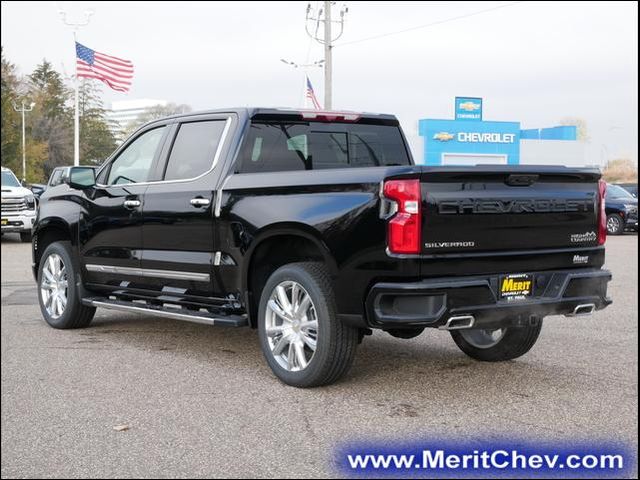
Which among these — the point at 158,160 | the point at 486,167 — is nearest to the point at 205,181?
the point at 158,160

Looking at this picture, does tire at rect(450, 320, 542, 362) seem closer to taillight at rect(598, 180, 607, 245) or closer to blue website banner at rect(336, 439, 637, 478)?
taillight at rect(598, 180, 607, 245)

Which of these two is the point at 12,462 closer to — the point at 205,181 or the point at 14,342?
the point at 205,181

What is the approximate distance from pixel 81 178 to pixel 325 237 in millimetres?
3162

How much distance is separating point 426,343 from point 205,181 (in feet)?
7.96

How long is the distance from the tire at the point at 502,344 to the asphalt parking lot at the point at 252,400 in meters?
0.08

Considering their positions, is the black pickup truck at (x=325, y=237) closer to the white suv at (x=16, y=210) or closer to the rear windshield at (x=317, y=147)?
the rear windshield at (x=317, y=147)

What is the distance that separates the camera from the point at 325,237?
17.5 ft

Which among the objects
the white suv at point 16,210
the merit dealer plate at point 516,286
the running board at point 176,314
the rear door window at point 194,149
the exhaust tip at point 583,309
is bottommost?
the white suv at point 16,210

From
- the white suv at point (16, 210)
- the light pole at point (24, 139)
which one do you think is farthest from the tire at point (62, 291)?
the light pole at point (24, 139)

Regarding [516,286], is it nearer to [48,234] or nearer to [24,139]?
[48,234]

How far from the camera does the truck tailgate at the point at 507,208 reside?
4988 millimetres

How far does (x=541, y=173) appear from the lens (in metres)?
5.41

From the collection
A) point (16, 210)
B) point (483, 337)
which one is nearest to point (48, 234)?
point (483, 337)

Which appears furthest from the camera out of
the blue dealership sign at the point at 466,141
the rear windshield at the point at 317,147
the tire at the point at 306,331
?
the blue dealership sign at the point at 466,141
